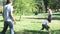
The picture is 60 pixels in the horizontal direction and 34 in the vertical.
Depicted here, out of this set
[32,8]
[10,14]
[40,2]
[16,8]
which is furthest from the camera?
[40,2]

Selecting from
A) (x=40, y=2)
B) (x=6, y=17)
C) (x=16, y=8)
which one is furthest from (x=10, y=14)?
(x=40, y=2)

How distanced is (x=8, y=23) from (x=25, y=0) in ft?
76.9

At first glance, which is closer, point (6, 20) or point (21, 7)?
point (6, 20)

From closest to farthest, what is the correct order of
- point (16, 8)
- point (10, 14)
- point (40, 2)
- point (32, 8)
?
point (10, 14) < point (16, 8) < point (32, 8) < point (40, 2)

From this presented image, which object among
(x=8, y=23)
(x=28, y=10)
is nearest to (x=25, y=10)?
(x=28, y=10)

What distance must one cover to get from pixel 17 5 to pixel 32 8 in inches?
135

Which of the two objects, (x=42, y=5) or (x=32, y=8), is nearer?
(x=32, y=8)

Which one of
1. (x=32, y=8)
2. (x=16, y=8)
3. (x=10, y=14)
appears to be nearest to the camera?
(x=10, y=14)

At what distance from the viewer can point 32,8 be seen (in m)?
35.5

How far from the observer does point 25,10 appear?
33531 mm

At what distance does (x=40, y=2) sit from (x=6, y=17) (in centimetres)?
5950

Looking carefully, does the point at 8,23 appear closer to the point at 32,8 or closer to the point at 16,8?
the point at 16,8

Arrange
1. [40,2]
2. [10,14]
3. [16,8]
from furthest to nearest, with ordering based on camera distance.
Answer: [40,2] < [16,8] < [10,14]

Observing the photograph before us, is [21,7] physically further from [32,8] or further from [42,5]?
[42,5]
